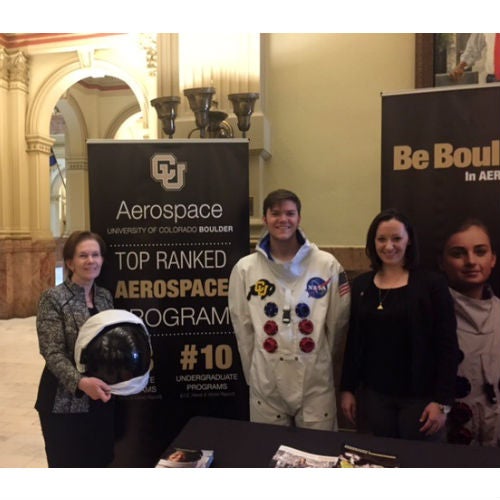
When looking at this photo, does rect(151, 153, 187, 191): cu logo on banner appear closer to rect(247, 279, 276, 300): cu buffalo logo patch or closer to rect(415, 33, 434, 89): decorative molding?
rect(247, 279, 276, 300): cu buffalo logo patch

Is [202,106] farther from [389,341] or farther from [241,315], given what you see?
[389,341]

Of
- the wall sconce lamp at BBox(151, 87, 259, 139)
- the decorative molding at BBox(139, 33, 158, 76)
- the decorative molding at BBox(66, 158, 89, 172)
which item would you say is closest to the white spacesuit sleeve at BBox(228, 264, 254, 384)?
the wall sconce lamp at BBox(151, 87, 259, 139)

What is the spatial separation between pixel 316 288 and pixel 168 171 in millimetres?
1077

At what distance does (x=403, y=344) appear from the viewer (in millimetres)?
1848

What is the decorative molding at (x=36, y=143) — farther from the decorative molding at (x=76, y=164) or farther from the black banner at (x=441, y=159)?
the black banner at (x=441, y=159)

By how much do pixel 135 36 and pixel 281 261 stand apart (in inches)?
231

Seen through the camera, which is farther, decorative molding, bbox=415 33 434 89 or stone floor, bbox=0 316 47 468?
decorative molding, bbox=415 33 434 89

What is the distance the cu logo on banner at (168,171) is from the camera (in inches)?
102

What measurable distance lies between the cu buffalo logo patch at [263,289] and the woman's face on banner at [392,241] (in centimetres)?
48

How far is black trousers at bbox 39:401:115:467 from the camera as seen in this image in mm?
1956

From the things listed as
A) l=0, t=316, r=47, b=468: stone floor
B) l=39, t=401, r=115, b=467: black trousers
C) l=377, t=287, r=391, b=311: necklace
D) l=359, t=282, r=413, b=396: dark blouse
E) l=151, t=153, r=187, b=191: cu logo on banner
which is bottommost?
l=0, t=316, r=47, b=468: stone floor

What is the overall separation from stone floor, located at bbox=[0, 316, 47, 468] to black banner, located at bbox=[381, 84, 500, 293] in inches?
100

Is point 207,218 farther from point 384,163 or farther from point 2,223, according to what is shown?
point 2,223
